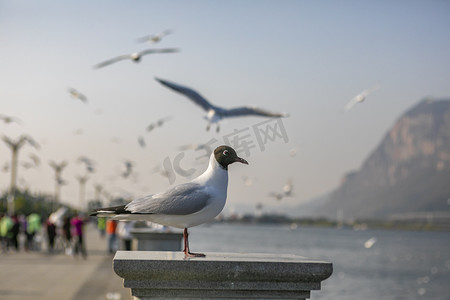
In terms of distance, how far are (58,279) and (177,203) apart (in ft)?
35.6

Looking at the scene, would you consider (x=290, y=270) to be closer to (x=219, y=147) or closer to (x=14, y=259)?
(x=219, y=147)

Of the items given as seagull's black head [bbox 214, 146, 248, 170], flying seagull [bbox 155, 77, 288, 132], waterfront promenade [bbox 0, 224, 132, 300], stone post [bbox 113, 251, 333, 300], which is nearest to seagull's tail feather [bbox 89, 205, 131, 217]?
stone post [bbox 113, 251, 333, 300]

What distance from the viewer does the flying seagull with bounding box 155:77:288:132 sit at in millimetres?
11234

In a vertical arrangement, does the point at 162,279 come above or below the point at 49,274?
above

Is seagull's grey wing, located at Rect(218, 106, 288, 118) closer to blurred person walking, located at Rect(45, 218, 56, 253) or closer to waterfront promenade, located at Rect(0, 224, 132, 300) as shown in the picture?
waterfront promenade, located at Rect(0, 224, 132, 300)

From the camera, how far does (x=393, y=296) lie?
3077 cm

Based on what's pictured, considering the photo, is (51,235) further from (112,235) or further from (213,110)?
(213,110)

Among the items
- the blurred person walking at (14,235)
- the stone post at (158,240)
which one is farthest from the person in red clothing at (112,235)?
the stone post at (158,240)

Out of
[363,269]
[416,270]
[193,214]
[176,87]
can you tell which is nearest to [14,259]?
[176,87]

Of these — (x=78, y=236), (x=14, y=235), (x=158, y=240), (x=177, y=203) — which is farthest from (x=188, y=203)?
(x=14, y=235)

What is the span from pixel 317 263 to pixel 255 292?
467 mm

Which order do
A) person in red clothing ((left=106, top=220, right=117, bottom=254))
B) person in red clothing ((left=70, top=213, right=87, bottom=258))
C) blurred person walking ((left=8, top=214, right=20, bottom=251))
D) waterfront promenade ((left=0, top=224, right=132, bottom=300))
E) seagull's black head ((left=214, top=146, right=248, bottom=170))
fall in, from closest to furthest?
seagull's black head ((left=214, top=146, right=248, bottom=170))
waterfront promenade ((left=0, top=224, right=132, bottom=300))
person in red clothing ((left=70, top=213, right=87, bottom=258))
person in red clothing ((left=106, top=220, right=117, bottom=254))
blurred person walking ((left=8, top=214, right=20, bottom=251))

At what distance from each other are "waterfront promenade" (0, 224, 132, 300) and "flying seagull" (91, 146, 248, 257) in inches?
288

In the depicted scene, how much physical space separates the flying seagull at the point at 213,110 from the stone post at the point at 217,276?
6977 mm
